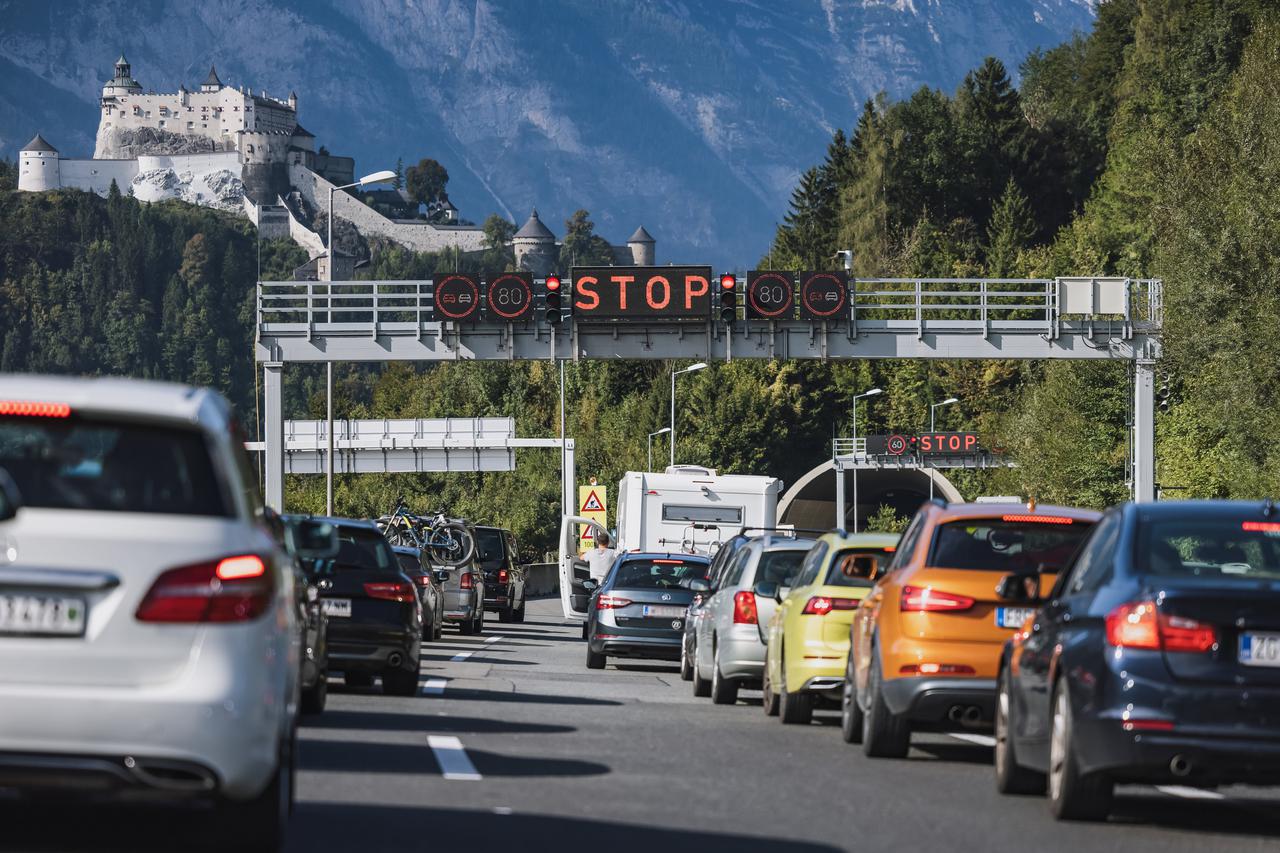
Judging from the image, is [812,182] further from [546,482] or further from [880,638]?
[880,638]

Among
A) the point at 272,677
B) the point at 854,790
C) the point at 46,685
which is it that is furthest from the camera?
the point at 854,790

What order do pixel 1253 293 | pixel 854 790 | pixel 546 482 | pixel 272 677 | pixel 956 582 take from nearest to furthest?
pixel 272 677
pixel 854 790
pixel 956 582
pixel 1253 293
pixel 546 482

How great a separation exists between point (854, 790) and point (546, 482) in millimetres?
101737

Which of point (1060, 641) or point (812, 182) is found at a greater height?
point (812, 182)

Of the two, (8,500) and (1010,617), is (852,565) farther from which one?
(8,500)

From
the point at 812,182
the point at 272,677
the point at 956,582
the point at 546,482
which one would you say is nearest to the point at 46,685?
the point at 272,677

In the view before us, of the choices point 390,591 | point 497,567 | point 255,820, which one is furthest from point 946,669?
point 497,567

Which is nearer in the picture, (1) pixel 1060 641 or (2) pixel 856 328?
(1) pixel 1060 641

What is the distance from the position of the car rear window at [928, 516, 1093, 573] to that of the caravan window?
28.3 metres

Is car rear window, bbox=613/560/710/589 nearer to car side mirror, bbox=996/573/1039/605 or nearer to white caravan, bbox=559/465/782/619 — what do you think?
white caravan, bbox=559/465/782/619

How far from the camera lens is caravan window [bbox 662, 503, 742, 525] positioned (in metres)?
42.3

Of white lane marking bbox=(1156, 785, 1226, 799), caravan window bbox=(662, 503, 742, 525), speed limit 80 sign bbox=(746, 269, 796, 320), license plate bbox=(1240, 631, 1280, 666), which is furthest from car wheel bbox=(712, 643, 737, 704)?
speed limit 80 sign bbox=(746, 269, 796, 320)

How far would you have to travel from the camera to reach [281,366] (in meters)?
51.5

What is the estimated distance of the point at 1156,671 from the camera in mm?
10039
